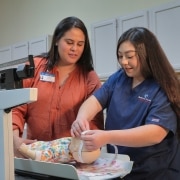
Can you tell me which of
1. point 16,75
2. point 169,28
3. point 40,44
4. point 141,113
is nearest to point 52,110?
point 141,113

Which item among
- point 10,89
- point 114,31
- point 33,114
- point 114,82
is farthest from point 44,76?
point 114,31

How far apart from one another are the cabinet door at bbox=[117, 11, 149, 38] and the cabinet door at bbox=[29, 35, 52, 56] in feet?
3.86

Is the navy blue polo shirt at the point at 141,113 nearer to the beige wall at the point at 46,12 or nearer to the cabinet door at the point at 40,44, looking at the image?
the beige wall at the point at 46,12

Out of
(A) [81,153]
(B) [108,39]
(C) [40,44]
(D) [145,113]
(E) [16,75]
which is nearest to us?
(E) [16,75]

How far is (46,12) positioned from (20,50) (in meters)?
0.72

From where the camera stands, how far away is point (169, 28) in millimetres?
2617

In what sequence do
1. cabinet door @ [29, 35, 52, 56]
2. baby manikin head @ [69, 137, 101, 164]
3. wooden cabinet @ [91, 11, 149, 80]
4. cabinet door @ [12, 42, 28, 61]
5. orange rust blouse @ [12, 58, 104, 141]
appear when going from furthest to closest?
1. cabinet door @ [12, 42, 28, 61]
2. cabinet door @ [29, 35, 52, 56]
3. wooden cabinet @ [91, 11, 149, 80]
4. orange rust blouse @ [12, 58, 104, 141]
5. baby manikin head @ [69, 137, 101, 164]

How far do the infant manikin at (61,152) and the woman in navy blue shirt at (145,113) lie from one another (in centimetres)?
3

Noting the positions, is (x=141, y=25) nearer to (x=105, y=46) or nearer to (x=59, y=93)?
(x=105, y=46)

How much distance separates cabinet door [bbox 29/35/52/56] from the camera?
381 centimetres

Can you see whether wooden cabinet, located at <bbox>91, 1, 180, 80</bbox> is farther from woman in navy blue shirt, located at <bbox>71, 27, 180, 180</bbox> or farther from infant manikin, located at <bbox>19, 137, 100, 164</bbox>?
infant manikin, located at <bbox>19, 137, 100, 164</bbox>

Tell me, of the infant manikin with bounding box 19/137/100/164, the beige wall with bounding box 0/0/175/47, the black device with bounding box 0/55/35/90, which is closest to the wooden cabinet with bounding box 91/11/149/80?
the beige wall with bounding box 0/0/175/47

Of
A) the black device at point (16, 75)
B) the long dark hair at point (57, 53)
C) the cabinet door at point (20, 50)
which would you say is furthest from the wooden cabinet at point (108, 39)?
the black device at point (16, 75)

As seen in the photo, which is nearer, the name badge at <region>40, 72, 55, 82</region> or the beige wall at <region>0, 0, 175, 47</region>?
the name badge at <region>40, 72, 55, 82</region>
